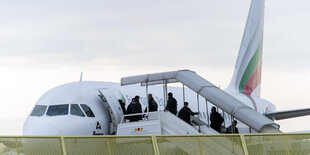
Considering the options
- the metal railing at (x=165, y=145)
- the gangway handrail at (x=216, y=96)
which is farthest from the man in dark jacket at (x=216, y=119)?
the metal railing at (x=165, y=145)

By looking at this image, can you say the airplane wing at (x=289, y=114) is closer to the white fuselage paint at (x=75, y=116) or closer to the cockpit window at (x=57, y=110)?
the white fuselage paint at (x=75, y=116)

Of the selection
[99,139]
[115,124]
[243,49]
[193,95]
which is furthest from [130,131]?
[243,49]

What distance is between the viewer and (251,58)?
36188mm

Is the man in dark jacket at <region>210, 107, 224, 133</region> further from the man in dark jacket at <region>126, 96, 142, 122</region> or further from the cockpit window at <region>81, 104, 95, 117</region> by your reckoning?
the cockpit window at <region>81, 104, 95, 117</region>

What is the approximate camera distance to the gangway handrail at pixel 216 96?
17.2 meters

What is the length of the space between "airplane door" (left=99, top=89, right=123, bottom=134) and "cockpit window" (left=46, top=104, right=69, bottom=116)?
1522 mm

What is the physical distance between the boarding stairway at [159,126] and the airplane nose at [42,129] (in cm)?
210

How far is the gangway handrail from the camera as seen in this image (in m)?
17.2

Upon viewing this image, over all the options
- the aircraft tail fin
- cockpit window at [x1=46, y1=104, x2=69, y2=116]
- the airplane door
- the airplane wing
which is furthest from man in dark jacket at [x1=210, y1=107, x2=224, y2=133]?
the aircraft tail fin

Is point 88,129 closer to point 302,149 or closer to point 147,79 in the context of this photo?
point 147,79

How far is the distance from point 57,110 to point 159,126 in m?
3.40

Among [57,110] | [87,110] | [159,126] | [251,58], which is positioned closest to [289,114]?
[251,58]

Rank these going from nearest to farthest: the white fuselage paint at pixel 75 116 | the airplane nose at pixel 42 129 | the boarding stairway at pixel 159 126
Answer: the airplane nose at pixel 42 129
the white fuselage paint at pixel 75 116
the boarding stairway at pixel 159 126

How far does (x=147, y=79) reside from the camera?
1877 centimetres
